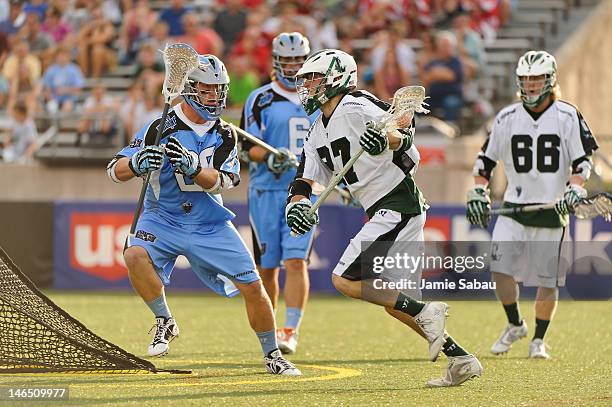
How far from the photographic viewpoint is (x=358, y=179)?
25.3ft

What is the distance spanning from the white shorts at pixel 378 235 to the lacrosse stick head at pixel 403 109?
53 cm

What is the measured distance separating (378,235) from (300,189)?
499 mm

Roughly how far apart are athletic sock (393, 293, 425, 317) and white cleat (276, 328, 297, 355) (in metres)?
2.19

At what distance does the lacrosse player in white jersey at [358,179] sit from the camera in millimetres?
7480

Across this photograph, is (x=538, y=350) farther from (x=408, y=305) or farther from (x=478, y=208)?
(x=408, y=305)

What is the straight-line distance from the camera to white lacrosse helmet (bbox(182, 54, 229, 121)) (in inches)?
316

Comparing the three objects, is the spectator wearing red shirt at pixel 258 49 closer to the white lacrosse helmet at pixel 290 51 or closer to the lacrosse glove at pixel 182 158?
the white lacrosse helmet at pixel 290 51

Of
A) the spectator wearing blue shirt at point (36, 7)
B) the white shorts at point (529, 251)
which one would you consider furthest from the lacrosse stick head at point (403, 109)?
the spectator wearing blue shirt at point (36, 7)

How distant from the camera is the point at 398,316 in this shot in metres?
7.62

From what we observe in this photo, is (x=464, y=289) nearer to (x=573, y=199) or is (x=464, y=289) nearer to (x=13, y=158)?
(x=573, y=199)

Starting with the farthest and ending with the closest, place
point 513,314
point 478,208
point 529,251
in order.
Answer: point 513,314 → point 529,251 → point 478,208

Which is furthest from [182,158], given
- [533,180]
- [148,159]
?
[533,180]

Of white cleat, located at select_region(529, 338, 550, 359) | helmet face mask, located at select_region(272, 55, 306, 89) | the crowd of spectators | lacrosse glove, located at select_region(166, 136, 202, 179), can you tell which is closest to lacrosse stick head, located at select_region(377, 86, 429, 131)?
lacrosse glove, located at select_region(166, 136, 202, 179)

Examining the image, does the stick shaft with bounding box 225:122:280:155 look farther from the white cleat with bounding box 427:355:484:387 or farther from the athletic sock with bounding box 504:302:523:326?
the white cleat with bounding box 427:355:484:387
